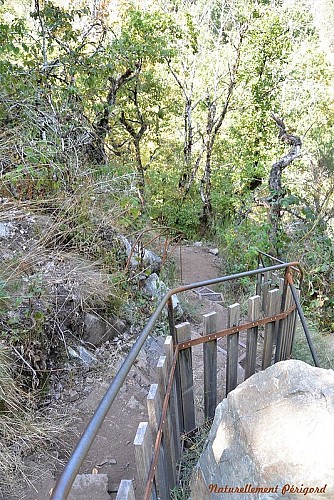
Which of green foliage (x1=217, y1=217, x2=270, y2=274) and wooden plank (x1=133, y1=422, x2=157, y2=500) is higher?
wooden plank (x1=133, y1=422, x2=157, y2=500)

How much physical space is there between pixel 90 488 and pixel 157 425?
80 centimetres

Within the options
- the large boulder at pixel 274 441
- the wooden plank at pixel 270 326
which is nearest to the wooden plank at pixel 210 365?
the large boulder at pixel 274 441

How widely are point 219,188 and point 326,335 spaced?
18.3 ft

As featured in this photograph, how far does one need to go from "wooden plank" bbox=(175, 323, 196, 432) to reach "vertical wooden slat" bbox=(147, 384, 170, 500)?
0.49 metres

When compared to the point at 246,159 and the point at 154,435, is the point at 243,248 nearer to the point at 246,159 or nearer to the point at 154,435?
the point at 246,159

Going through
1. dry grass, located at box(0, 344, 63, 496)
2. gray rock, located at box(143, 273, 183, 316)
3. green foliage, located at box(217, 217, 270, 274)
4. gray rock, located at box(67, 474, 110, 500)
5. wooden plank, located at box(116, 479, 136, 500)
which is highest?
wooden plank, located at box(116, 479, 136, 500)

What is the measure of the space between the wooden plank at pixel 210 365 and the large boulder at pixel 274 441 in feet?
1.41

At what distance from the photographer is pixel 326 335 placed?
13.4ft

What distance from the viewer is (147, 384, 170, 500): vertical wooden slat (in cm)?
124

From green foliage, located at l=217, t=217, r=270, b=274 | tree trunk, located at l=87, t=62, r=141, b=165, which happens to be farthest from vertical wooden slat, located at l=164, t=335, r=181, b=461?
tree trunk, located at l=87, t=62, r=141, b=165

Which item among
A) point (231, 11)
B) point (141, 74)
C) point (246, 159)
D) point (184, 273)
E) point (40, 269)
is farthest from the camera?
point (246, 159)

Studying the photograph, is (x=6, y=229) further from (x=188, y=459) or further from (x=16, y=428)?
(x=188, y=459)

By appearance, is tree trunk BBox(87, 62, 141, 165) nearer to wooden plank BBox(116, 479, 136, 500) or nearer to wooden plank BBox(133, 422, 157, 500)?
wooden plank BBox(133, 422, 157, 500)

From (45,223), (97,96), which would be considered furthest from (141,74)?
(45,223)
